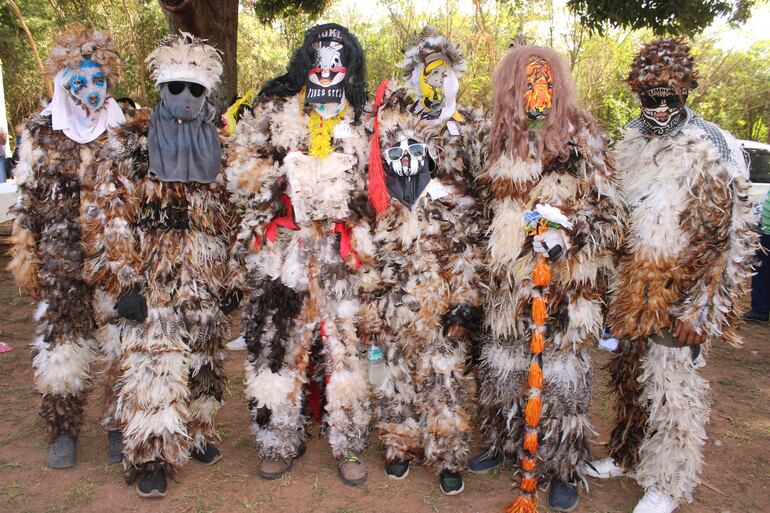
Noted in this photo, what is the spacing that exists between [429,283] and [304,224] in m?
0.77

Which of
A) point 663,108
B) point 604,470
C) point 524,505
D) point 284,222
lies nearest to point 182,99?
point 284,222

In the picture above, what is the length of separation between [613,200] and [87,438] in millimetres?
3694

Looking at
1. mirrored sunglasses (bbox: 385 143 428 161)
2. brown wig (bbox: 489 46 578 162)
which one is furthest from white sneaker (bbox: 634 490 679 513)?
mirrored sunglasses (bbox: 385 143 428 161)

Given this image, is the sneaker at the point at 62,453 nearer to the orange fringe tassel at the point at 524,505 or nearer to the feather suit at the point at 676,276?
the orange fringe tassel at the point at 524,505

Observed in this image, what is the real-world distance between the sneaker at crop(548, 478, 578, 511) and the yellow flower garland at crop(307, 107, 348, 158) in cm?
229

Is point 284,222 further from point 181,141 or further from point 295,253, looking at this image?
point 181,141

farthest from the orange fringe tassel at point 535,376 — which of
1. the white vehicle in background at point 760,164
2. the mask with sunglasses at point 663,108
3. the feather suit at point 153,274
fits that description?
the white vehicle in background at point 760,164

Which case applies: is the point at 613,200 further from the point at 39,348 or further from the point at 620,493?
the point at 39,348

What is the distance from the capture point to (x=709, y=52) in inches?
631

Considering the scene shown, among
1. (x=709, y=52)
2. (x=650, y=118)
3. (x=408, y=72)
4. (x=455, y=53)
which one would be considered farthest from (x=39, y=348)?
(x=709, y=52)

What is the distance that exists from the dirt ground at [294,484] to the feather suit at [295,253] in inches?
18.3

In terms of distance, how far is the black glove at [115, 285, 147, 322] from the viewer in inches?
124

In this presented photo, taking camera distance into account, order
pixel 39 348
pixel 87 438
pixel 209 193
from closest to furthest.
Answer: pixel 209 193
pixel 39 348
pixel 87 438

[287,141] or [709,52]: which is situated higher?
[709,52]
